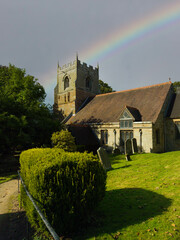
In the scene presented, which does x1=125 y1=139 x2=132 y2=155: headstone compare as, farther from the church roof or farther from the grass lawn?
the grass lawn

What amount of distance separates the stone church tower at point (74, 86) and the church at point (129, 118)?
0.24 m

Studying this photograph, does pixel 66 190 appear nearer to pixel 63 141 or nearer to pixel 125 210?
pixel 125 210

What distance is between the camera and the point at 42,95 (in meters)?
28.8

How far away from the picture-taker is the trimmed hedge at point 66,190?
4961mm

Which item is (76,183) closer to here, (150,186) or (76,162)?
(76,162)

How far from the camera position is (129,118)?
68.7 feet

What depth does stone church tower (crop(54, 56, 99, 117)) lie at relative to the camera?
34.0m

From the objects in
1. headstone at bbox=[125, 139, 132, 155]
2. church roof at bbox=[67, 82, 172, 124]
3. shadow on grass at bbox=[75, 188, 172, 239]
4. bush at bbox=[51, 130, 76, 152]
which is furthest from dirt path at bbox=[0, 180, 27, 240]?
church roof at bbox=[67, 82, 172, 124]

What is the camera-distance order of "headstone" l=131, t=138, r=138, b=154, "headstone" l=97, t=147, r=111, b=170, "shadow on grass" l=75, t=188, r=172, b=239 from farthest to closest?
"headstone" l=131, t=138, r=138, b=154, "headstone" l=97, t=147, r=111, b=170, "shadow on grass" l=75, t=188, r=172, b=239

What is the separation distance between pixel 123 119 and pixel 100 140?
18.3 ft

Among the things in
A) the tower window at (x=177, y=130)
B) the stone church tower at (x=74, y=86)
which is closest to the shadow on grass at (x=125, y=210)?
the tower window at (x=177, y=130)

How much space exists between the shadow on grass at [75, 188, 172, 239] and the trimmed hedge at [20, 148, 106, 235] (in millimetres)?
686

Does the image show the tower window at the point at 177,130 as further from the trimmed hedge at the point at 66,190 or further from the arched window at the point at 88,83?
the arched window at the point at 88,83

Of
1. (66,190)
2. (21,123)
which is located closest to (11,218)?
(66,190)
